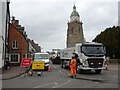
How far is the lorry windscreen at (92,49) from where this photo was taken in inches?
1166

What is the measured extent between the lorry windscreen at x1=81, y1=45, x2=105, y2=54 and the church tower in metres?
115

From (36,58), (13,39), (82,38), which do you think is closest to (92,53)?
(36,58)

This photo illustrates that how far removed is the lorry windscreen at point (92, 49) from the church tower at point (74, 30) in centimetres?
11492

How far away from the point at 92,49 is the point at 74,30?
4774 inches

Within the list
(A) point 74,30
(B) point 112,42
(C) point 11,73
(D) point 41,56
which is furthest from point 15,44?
(A) point 74,30

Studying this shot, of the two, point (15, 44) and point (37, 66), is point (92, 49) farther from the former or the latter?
point (15, 44)

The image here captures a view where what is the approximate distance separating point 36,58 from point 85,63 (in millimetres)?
10762

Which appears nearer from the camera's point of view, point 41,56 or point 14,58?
point 41,56

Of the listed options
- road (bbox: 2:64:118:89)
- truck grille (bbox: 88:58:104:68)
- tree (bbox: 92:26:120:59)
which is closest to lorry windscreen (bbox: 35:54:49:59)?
truck grille (bbox: 88:58:104:68)

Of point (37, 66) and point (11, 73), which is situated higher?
point (37, 66)

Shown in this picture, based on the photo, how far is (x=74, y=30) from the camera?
15075 cm

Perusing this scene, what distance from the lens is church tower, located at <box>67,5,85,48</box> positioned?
483ft

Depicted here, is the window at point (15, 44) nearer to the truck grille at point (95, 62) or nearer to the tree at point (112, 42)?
the truck grille at point (95, 62)

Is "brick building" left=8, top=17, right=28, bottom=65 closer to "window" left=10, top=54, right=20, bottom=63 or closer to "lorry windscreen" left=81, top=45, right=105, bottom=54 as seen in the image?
"window" left=10, top=54, right=20, bottom=63
